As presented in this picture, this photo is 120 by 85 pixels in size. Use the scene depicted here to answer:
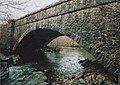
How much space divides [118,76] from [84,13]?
8.43ft

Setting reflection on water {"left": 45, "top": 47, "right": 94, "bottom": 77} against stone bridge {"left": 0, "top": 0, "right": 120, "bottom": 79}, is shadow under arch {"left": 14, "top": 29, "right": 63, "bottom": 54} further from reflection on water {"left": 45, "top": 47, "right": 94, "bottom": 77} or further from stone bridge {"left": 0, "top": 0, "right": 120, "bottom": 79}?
stone bridge {"left": 0, "top": 0, "right": 120, "bottom": 79}

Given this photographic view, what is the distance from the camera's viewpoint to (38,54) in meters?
17.9

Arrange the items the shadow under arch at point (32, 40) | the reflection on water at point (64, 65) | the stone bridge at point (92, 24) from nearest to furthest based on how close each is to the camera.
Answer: the stone bridge at point (92, 24) → the reflection on water at point (64, 65) → the shadow under arch at point (32, 40)

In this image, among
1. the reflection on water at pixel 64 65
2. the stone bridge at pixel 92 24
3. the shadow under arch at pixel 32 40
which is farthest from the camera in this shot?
the shadow under arch at pixel 32 40

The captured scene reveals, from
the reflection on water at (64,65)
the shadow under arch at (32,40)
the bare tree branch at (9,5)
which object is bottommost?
the reflection on water at (64,65)

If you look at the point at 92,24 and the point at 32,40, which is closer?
the point at 92,24

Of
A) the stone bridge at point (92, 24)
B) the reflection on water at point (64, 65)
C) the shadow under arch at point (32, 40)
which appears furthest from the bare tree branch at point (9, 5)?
the shadow under arch at point (32, 40)

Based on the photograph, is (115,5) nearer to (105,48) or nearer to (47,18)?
(105,48)

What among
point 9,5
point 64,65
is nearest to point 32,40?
point 64,65

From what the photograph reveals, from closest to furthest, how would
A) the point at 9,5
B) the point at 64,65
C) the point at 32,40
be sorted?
the point at 9,5, the point at 64,65, the point at 32,40

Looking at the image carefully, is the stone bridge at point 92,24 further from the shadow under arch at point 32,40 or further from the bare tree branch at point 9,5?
the shadow under arch at point 32,40

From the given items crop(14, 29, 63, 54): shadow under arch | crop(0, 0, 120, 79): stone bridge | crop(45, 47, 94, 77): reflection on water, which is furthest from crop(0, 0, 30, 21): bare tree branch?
crop(14, 29, 63, 54): shadow under arch

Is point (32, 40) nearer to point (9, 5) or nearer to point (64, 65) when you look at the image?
point (64, 65)

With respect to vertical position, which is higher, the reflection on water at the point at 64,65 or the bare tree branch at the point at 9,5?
the bare tree branch at the point at 9,5
